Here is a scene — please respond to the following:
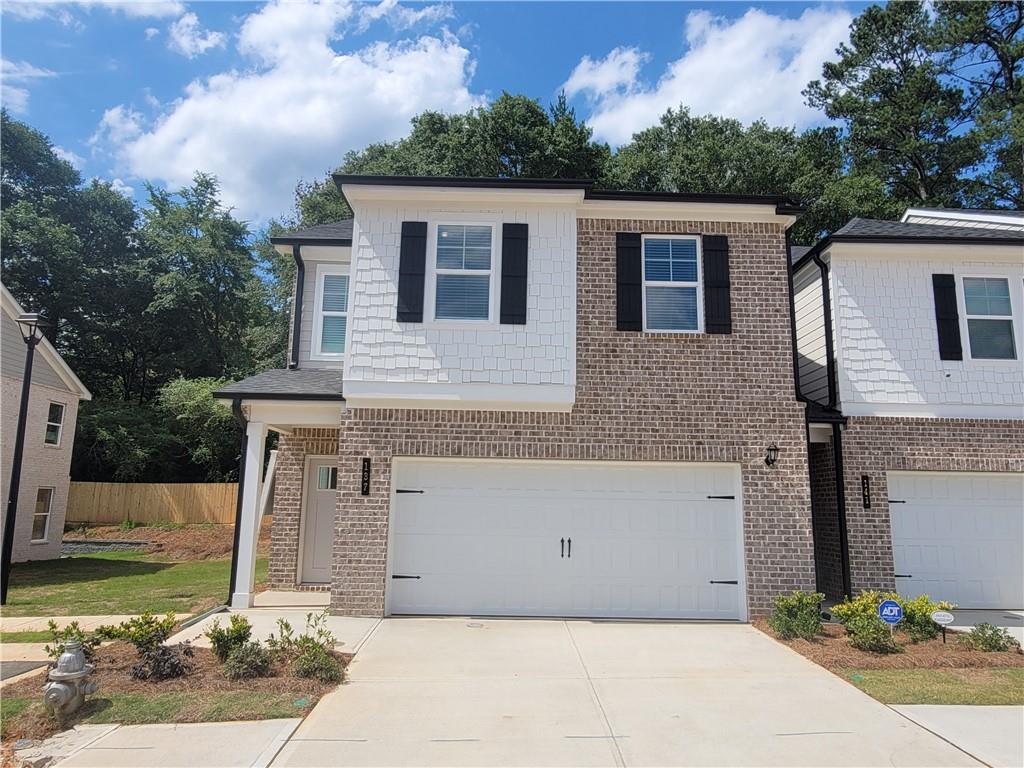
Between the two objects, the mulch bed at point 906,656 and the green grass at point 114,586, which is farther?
the green grass at point 114,586

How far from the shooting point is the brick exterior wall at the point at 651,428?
9.05 metres

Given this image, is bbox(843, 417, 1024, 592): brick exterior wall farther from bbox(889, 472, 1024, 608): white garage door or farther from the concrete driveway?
the concrete driveway

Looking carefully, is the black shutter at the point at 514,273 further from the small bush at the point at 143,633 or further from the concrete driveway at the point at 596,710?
the small bush at the point at 143,633

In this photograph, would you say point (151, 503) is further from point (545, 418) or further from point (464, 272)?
point (545, 418)

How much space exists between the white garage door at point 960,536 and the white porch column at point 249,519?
380 inches

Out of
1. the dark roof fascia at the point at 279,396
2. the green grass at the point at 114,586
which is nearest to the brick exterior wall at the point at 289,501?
the green grass at the point at 114,586

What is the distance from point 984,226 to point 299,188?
31.1m

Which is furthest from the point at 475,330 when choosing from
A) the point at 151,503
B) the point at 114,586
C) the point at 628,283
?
the point at 151,503

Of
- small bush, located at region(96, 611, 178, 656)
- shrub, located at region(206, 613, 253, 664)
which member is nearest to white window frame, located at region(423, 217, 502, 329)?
shrub, located at region(206, 613, 253, 664)

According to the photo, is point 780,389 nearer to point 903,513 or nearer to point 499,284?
point 903,513

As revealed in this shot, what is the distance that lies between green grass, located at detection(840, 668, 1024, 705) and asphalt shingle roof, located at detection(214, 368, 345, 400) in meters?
7.31

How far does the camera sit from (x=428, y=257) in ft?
30.9

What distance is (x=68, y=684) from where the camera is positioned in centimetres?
505

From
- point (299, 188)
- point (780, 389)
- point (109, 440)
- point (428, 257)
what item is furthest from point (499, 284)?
point (299, 188)
